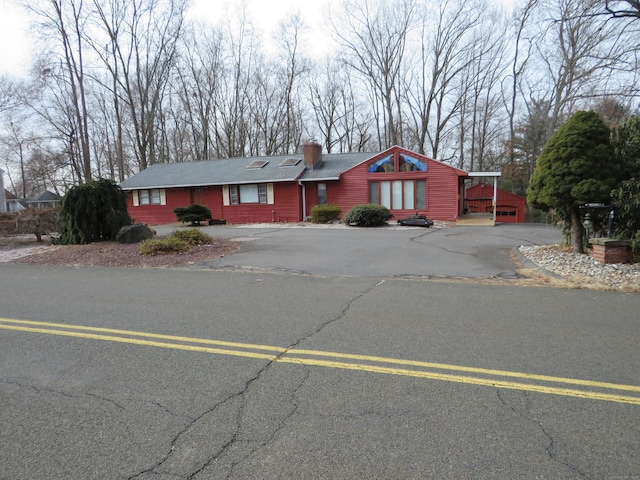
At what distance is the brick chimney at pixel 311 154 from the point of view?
87.5ft

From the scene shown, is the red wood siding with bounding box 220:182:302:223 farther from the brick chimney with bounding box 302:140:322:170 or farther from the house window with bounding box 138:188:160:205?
the house window with bounding box 138:188:160:205

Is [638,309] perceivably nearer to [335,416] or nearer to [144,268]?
[335,416]

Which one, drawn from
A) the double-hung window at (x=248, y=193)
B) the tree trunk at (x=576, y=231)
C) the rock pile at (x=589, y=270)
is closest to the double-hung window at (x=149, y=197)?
the double-hung window at (x=248, y=193)

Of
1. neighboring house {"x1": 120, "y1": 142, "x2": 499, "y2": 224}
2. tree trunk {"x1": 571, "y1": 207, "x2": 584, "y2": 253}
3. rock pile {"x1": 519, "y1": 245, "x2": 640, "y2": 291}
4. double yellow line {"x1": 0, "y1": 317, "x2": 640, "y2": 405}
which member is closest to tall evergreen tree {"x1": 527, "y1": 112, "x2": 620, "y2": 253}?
tree trunk {"x1": 571, "y1": 207, "x2": 584, "y2": 253}

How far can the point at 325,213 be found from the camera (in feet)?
75.7

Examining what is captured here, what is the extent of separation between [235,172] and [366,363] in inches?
1015

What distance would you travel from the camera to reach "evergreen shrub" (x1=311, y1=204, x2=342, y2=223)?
2305 cm

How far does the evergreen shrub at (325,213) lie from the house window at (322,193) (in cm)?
253

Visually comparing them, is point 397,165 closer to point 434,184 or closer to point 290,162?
point 434,184

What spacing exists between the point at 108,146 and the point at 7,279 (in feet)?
140

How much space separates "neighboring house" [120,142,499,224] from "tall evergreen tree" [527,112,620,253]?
13705mm

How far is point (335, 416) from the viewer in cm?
286

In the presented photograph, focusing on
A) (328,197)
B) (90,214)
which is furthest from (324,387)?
(328,197)

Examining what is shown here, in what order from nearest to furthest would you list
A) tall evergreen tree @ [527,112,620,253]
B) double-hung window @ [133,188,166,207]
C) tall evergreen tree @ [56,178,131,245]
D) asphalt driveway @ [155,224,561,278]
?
tall evergreen tree @ [527,112,620,253] < asphalt driveway @ [155,224,561,278] < tall evergreen tree @ [56,178,131,245] < double-hung window @ [133,188,166,207]
